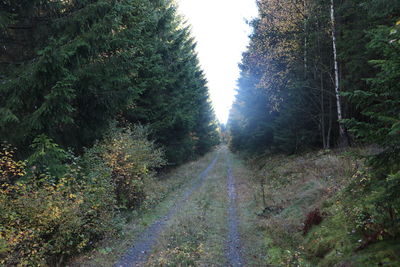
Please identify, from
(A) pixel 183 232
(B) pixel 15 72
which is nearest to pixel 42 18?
(B) pixel 15 72

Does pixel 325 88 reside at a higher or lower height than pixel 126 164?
higher

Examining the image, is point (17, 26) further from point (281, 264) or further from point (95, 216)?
point (281, 264)

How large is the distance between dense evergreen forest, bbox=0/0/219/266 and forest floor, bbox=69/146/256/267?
84cm

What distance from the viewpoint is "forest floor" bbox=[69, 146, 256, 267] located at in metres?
7.75

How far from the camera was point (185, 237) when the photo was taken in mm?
9336

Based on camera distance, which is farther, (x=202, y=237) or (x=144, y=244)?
(x=202, y=237)

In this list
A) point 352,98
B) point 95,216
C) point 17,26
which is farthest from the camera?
point 17,26

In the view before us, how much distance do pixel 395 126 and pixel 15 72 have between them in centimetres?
1123

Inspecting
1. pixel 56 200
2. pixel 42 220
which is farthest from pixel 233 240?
pixel 42 220

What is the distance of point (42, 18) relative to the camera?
10.7 m

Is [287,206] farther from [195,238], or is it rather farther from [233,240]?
[195,238]

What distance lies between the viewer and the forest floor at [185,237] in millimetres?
7750

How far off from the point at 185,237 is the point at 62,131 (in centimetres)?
718

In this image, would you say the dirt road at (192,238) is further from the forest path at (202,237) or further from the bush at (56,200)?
the bush at (56,200)
